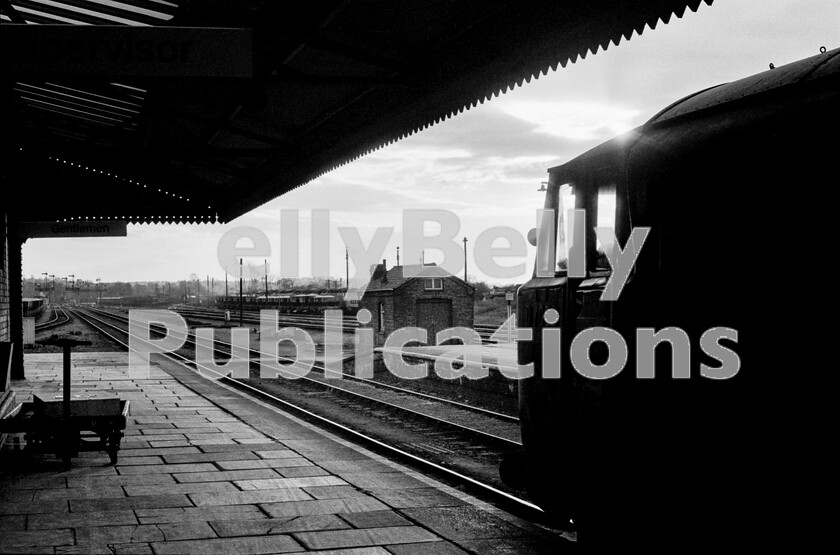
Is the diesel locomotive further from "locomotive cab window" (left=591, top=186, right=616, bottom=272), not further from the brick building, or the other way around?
the brick building

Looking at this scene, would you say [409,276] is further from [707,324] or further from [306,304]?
[306,304]

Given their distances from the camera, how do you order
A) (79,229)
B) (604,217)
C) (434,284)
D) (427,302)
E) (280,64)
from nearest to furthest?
1. (604,217)
2. (280,64)
3. (79,229)
4. (427,302)
5. (434,284)

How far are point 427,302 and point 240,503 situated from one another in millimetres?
28840

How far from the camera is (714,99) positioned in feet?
13.4

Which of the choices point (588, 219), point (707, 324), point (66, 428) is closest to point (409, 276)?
point (66, 428)

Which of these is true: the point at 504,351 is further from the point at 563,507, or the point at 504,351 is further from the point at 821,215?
the point at 821,215

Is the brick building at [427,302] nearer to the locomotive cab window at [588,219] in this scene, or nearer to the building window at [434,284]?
the building window at [434,284]

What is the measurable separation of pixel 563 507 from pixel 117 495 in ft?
14.4

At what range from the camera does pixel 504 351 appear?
83.0 ft

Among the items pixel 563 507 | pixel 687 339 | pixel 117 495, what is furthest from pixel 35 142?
pixel 687 339

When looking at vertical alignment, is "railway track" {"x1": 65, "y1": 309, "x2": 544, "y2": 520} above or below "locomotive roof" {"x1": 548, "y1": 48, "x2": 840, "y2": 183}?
below

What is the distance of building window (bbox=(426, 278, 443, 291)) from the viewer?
36031 mm

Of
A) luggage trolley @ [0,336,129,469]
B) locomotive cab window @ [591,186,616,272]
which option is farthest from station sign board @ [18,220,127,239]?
locomotive cab window @ [591,186,616,272]

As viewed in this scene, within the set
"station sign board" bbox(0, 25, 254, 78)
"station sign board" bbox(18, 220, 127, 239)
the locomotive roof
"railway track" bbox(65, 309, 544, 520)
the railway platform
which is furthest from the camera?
"station sign board" bbox(18, 220, 127, 239)
